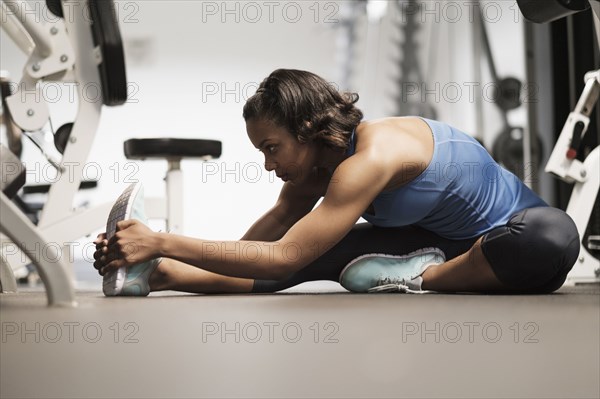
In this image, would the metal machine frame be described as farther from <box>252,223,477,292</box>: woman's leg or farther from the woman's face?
the woman's face

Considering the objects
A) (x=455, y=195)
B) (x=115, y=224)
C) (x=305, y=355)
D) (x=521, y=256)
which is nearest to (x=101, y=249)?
(x=115, y=224)

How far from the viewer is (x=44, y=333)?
1.08 meters

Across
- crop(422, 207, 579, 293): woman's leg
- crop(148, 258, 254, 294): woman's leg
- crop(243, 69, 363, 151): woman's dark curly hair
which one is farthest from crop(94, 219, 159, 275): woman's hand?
crop(422, 207, 579, 293): woman's leg

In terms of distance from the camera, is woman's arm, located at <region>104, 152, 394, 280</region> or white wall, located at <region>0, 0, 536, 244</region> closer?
woman's arm, located at <region>104, 152, 394, 280</region>

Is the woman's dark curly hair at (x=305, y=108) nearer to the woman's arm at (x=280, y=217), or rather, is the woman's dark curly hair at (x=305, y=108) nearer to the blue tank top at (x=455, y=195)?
the blue tank top at (x=455, y=195)

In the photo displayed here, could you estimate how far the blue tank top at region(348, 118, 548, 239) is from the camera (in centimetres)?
156

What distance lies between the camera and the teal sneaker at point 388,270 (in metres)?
1.68

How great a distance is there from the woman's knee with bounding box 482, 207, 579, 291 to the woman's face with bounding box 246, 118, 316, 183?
1.42 feet

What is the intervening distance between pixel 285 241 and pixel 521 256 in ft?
1.68

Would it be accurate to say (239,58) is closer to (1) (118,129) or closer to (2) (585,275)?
(1) (118,129)

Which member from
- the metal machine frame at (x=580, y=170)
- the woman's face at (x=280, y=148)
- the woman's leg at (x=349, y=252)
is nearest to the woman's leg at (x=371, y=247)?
the woman's leg at (x=349, y=252)

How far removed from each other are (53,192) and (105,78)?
1.21 ft

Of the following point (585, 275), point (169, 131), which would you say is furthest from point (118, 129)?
point (585, 275)

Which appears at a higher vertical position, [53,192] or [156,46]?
[156,46]
